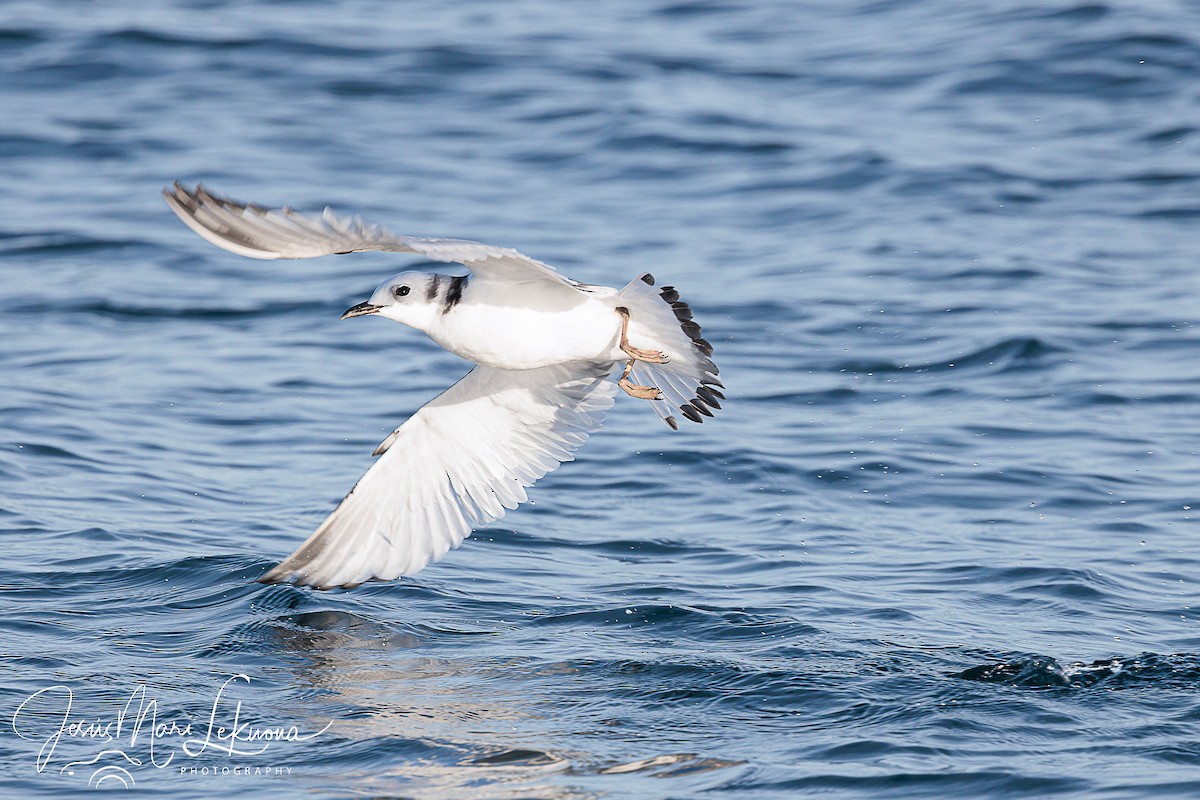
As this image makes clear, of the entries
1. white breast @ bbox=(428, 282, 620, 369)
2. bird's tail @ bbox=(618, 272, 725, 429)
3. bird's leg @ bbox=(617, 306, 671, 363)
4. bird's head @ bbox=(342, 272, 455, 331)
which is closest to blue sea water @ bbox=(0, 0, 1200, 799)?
bird's tail @ bbox=(618, 272, 725, 429)

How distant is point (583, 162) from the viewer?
1488cm

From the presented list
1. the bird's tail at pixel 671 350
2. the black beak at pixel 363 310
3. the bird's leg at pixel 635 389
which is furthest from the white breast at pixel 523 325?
the bird's leg at pixel 635 389

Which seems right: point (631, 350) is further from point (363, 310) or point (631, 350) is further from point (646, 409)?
point (646, 409)

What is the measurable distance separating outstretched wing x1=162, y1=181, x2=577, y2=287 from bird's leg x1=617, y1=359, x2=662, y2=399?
5.38 ft

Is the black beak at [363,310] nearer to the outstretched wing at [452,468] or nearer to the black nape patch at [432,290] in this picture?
the black nape patch at [432,290]

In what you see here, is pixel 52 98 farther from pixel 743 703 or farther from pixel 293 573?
pixel 743 703

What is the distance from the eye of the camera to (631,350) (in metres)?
6.69

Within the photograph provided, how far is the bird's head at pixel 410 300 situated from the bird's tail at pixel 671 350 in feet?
2.44

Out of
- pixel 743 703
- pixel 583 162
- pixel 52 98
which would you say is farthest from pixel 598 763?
pixel 52 98

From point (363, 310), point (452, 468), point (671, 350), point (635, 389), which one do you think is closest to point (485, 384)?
point (452, 468)

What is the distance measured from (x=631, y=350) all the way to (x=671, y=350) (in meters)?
0.18

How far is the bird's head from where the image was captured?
6230 millimetres

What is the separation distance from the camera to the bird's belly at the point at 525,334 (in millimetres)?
6262

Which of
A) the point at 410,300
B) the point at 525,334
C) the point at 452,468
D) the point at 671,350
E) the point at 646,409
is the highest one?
the point at 410,300
